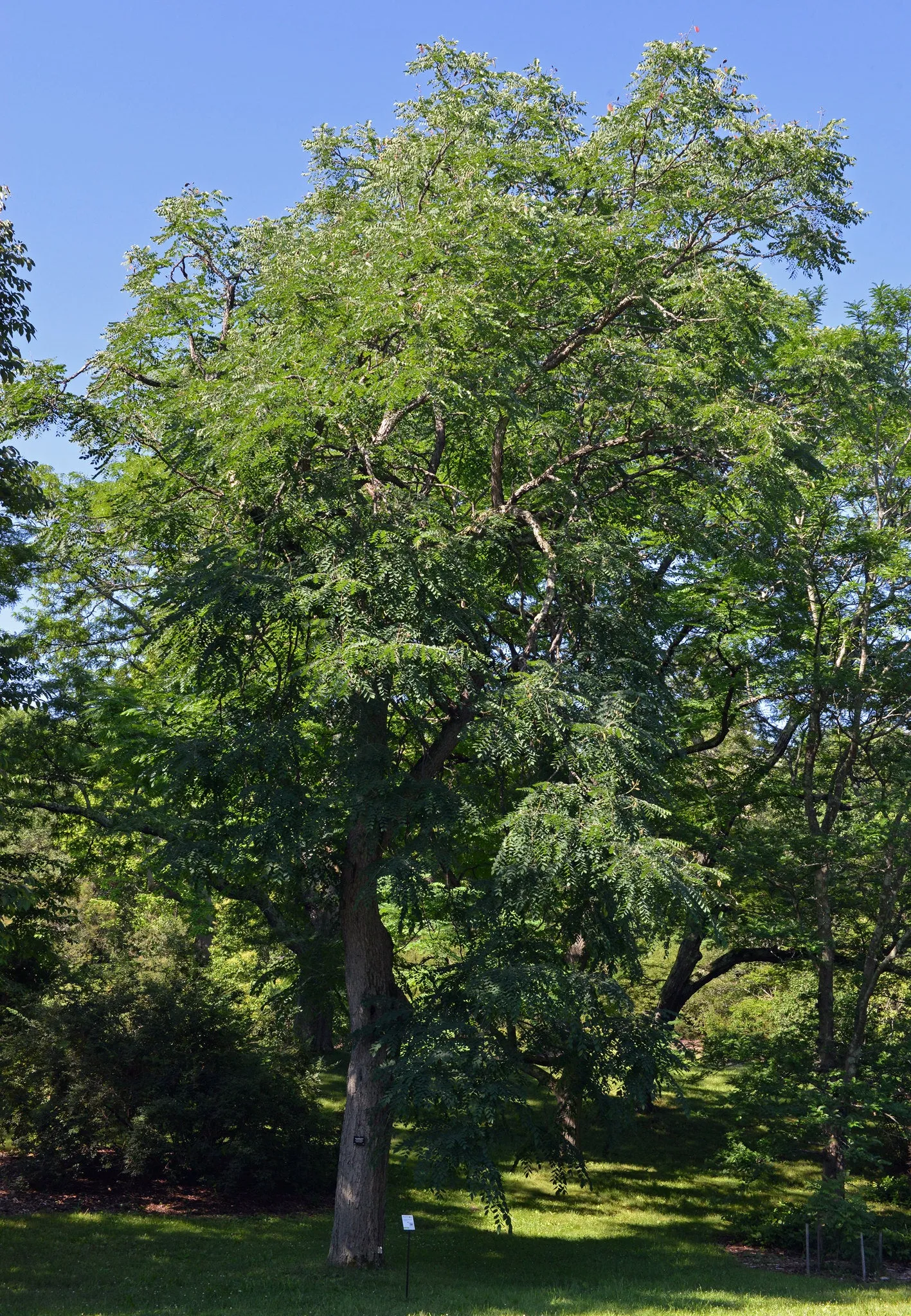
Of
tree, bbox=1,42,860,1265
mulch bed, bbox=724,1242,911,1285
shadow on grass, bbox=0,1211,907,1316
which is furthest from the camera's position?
mulch bed, bbox=724,1242,911,1285

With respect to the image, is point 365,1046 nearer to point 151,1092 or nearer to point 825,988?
point 151,1092

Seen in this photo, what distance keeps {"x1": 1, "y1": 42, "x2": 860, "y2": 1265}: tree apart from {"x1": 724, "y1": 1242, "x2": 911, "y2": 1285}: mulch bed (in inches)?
215

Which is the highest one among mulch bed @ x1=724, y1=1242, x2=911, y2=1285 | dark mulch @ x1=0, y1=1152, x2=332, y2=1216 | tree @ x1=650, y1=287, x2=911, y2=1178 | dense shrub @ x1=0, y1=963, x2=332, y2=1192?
tree @ x1=650, y1=287, x2=911, y2=1178

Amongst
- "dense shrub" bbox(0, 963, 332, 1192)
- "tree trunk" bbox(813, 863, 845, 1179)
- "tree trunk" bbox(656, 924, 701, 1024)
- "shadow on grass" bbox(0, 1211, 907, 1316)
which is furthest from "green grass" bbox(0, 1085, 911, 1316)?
"tree trunk" bbox(656, 924, 701, 1024)

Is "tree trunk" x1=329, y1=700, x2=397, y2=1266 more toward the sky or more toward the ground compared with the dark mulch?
more toward the sky

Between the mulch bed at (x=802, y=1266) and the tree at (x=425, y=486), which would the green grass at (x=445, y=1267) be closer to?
the mulch bed at (x=802, y=1266)

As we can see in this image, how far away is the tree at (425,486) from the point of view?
1243 centimetres

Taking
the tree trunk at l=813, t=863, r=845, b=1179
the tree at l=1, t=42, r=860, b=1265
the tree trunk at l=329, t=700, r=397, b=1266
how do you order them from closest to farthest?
1. the tree at l=1, t=42, r=860, b=1265
2. the tree trunk at l=329, t=700, r=397, b=1266
3. the tree trunk at l=813, t=863, r=845, b=1179

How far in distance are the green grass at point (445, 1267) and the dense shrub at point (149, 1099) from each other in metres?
1.34

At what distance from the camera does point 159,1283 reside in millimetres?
12617

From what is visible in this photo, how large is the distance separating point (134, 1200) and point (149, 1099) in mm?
1445

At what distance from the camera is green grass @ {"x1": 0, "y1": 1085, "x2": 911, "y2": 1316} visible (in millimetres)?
11383

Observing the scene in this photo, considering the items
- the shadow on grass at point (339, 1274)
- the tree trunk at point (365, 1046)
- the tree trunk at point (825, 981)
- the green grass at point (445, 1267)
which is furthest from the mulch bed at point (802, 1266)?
the tree trunk at point (365, 1046)

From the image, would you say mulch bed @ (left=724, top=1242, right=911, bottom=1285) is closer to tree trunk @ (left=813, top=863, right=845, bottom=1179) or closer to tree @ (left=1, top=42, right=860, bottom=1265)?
tree trunk @ (left=813, top=863, right=845, bottom=1179)
